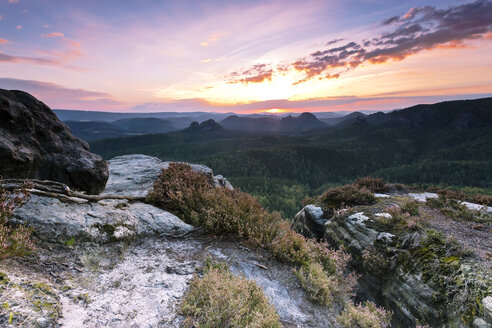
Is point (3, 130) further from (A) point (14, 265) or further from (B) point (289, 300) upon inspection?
(B) point (289, 300)

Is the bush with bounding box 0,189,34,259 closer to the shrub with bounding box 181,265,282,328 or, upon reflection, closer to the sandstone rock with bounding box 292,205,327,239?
the shrub with bounding box 181,265,282,328

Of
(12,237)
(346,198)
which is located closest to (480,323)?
(346,198)

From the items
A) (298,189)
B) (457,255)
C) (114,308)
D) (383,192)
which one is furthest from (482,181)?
(114,308)

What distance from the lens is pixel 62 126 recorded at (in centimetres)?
778

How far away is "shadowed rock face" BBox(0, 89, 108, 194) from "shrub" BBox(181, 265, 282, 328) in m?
5.24

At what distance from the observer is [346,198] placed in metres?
11.5

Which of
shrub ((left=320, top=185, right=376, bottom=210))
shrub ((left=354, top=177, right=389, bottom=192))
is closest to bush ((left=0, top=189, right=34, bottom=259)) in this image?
shrub ((left=320, top=185, right=376, bottom=210))

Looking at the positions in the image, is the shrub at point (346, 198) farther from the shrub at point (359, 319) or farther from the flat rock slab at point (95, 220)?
the flat rock slab at point (95, 220)

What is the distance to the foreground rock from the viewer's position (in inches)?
133

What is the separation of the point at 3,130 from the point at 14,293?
16.5 ft

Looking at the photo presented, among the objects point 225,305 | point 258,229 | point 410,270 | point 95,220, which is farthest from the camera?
point 258,229

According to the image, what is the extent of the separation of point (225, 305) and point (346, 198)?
927cm

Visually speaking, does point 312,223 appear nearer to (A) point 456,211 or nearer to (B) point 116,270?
(A) point 456,211

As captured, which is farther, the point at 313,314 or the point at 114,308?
the point at 313,314
